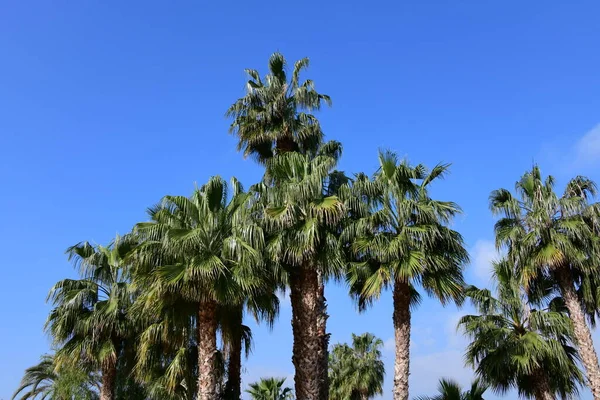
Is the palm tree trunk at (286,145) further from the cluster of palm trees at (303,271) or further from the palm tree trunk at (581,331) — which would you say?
Result: the palm tree trunk at (581,331)

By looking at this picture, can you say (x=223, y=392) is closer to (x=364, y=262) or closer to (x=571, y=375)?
(x=364, y=262)

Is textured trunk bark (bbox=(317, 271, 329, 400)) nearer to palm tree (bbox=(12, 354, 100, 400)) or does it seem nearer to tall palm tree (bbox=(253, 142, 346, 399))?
tall palm tree (bbox=(253, 142, 346, 399))

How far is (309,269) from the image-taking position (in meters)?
15.3

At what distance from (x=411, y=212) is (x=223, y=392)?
27.3 feet

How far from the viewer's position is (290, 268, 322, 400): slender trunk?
47.4 feet

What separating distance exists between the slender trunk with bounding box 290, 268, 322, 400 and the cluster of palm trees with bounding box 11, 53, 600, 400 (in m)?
0.04

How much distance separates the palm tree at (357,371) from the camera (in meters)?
39.7

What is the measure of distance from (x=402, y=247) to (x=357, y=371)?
27774mm

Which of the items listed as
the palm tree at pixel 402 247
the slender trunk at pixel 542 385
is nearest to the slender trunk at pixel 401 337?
the palm tree at pixel 402 247

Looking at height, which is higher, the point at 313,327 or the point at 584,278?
the point at 584,278

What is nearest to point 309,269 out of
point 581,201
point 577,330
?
point 577,330

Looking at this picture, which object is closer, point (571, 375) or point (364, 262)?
point (364, 262)

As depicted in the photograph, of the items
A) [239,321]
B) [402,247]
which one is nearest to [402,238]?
[402,247]

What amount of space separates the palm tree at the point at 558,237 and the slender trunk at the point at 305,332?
9.94m
